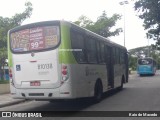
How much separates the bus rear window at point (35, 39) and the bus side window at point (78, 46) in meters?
0.72

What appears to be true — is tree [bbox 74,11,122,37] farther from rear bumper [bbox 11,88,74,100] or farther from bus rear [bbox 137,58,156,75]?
rear bumper [bbox 11,88,74,100]

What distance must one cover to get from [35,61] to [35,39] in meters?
0.80

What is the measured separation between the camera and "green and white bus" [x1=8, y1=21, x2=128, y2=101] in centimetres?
1105

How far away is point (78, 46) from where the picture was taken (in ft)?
39.4

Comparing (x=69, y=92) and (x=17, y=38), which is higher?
(x=17, y=38)

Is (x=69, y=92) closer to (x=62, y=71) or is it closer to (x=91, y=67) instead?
→ (x=62, y=71)

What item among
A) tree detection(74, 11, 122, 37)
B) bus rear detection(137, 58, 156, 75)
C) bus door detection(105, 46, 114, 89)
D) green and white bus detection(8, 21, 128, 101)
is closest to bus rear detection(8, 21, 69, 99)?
green and white bus detection(8, 21, 128, 101)

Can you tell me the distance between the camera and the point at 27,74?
1162cm

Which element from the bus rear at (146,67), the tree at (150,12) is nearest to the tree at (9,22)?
the tree at (150,12)

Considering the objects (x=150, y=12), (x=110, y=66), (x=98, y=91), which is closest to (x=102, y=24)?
(x=150, y=12)

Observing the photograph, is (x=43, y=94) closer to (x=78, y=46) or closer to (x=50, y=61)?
(x=50, y=61)

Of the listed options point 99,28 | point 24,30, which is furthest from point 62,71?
point 99,28

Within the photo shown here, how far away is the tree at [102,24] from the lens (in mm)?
33681

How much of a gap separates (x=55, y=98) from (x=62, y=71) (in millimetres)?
962
